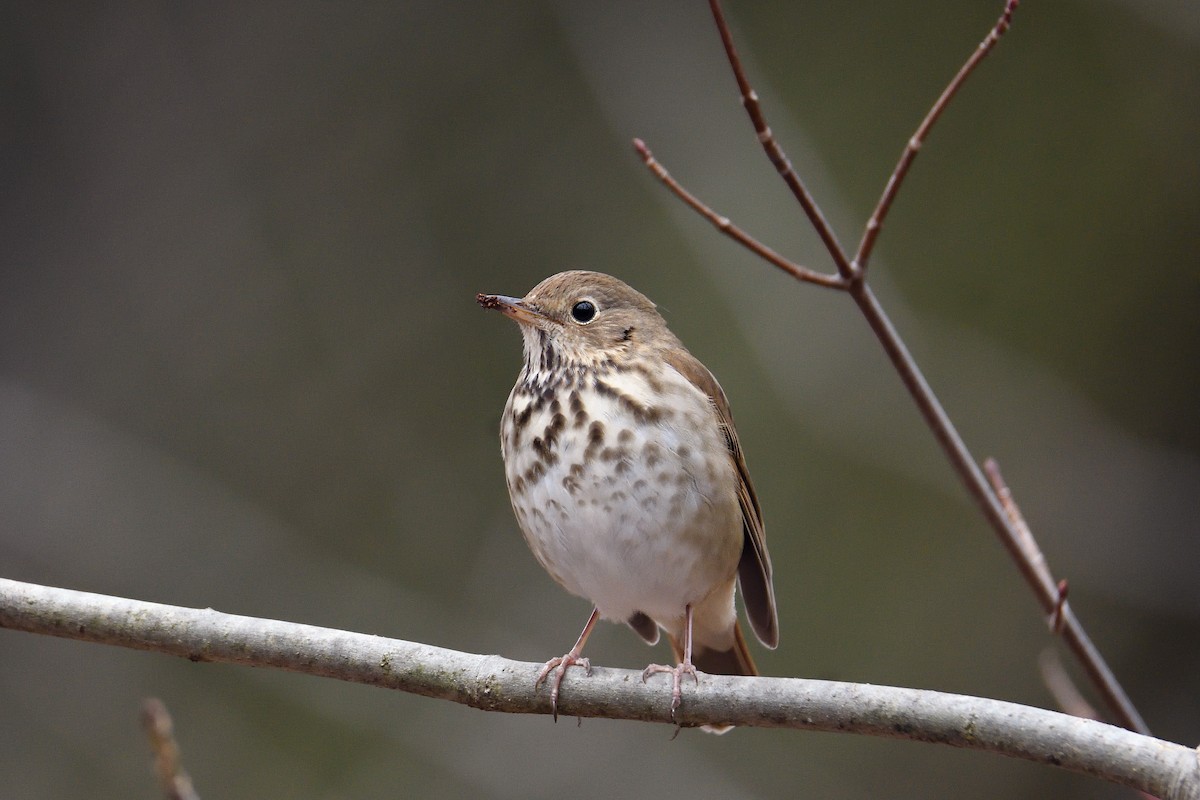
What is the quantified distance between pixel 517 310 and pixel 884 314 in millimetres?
1137

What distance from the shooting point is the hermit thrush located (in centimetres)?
294

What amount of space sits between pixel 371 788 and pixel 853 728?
12.7ft

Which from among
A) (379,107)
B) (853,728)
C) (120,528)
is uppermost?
(379,107)

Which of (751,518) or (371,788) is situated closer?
(751,518)

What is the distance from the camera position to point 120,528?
18.4ft

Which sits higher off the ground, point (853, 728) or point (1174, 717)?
point (853, 728)

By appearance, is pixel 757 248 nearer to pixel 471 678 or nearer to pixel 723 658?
pixel 471 678

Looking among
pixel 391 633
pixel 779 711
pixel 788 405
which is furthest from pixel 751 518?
pixel 391 633

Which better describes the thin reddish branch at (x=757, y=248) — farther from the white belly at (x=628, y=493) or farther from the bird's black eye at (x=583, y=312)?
the bird's black eye at (x=583, y=312)

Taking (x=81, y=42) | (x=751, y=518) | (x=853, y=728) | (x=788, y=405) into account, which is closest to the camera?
(x=853, y=728)

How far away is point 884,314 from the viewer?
7.77 ft

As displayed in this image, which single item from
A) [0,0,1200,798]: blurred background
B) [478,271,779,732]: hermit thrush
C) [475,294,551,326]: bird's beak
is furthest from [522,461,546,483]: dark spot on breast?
[0,0,1200,798]: blurred background

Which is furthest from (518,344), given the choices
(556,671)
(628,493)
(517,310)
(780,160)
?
(780,160)

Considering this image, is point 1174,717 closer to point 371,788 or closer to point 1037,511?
point 1037,511
